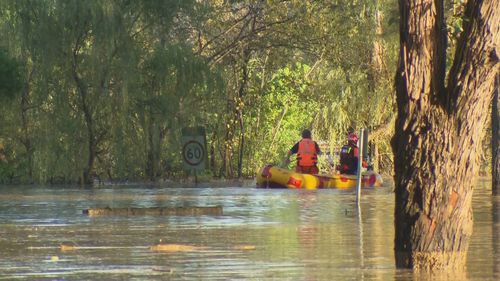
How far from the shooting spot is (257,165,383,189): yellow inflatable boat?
3991 cm

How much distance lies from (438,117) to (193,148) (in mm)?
33761

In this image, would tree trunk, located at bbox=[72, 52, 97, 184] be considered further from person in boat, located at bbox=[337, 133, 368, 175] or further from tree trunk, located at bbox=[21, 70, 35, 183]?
person in boat, located at bbox=[337, 133, 368, 175]

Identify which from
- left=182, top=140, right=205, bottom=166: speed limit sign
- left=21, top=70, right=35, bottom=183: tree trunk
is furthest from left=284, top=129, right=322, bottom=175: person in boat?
left=21, top=70, right=35, bottom=183: tree trunk

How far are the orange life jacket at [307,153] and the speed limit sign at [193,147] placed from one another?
5268mm

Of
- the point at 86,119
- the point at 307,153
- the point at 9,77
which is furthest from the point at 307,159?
the point at 9,77

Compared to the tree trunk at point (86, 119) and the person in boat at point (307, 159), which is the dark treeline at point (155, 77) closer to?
the tree trunk at point (86, 119)

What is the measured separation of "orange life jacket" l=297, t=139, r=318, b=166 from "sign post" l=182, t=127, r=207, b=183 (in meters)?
5.27

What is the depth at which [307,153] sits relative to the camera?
41.4 m

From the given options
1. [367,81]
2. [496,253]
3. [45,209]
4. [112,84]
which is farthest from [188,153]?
[496,253]

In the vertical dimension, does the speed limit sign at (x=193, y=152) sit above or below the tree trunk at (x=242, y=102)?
below

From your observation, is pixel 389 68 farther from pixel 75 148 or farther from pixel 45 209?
pixel 45 209

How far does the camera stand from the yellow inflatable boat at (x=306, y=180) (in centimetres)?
Answer: 3991

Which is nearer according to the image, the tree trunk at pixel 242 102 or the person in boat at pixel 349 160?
the person in boat at pixel 349 160

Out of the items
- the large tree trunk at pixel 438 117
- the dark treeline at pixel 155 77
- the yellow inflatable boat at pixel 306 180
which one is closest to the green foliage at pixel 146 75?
the dark treeline at pixel 155 77
